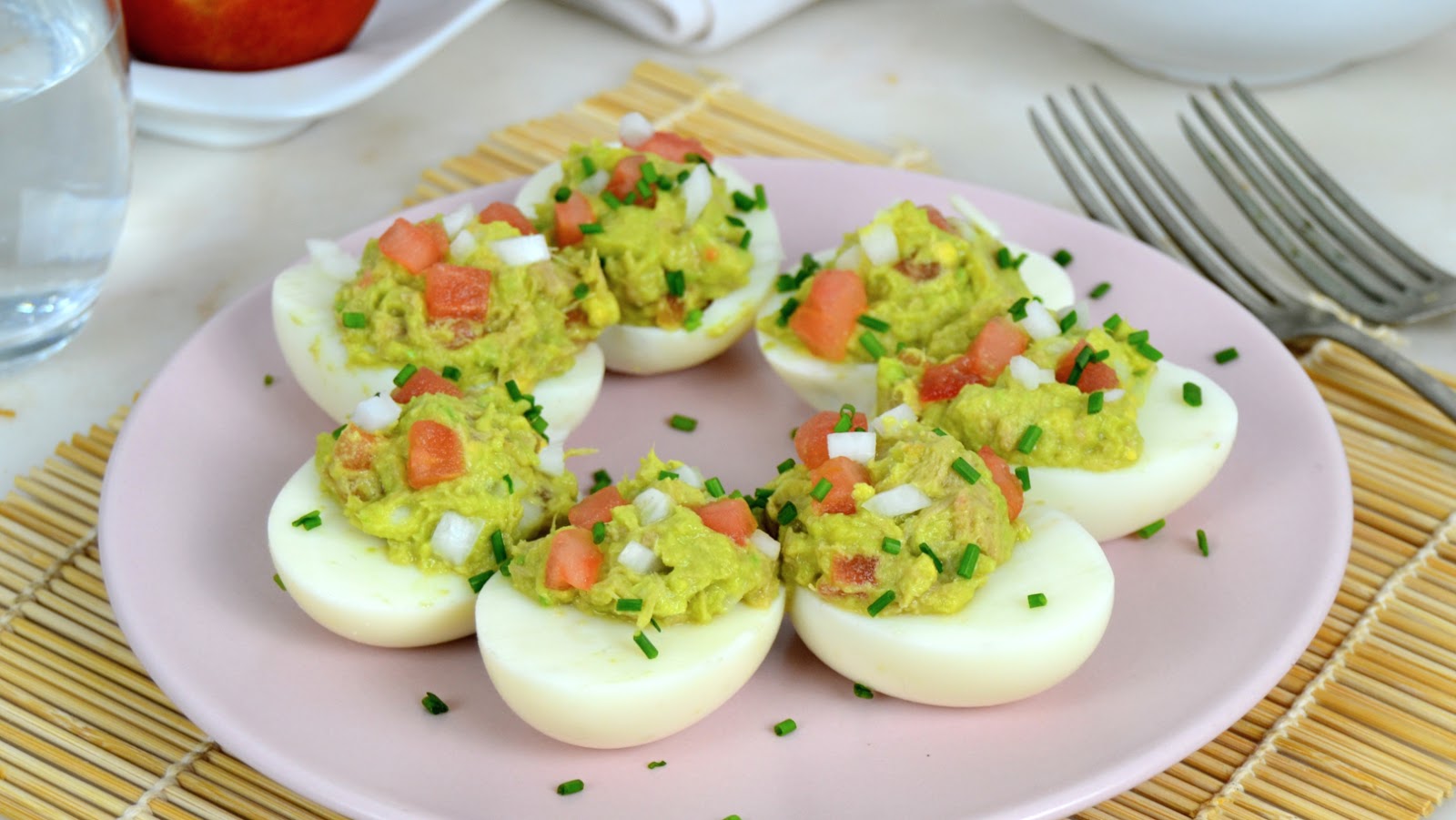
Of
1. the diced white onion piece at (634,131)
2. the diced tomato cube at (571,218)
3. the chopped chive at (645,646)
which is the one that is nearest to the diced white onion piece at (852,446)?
the chopped chive at (645,646)

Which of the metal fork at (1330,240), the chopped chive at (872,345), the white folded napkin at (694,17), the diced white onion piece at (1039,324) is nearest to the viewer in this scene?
the diced white onion piece at (1039,324)

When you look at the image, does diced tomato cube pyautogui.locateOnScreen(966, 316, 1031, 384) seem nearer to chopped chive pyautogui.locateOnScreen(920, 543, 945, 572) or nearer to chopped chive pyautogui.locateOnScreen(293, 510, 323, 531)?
chopped chive pyautogui.locateOnScreen(920, 543, 945, 572)

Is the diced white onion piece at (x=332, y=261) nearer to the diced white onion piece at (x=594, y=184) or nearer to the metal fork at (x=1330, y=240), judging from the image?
the diced white onion piece at (x=594, y=184)

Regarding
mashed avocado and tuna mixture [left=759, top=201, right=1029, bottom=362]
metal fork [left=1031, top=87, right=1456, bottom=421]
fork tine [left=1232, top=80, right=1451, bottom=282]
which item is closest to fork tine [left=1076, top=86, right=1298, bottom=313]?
metal fork [left=1031, top=87, right=1456, bottom=421]

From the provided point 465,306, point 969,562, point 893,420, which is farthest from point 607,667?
point 465,306

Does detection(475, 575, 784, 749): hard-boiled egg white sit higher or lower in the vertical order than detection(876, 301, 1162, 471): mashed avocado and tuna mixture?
lower

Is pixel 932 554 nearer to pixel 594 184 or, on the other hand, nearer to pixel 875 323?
pixel 875 323
